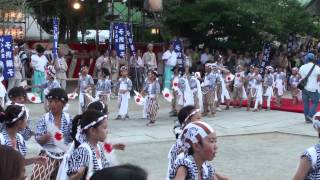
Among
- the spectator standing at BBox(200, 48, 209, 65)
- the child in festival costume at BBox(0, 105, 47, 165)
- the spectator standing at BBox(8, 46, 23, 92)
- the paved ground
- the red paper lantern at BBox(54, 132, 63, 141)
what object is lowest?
the paved ground

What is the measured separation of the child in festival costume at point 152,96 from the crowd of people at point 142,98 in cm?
3

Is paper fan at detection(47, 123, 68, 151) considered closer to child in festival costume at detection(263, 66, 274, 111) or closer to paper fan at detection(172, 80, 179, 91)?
paper fan at detection(172, 80, 179, 91)

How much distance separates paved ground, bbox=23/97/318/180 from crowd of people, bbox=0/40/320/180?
0.63 m

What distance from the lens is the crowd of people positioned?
4.19m

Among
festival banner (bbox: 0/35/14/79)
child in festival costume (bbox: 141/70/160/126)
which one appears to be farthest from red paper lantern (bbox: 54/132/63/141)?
festival banner (bbox: 0/35/14/79)

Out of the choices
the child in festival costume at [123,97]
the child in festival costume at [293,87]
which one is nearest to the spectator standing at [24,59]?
the child in festival costume at [123,97]

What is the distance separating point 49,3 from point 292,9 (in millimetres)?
10492

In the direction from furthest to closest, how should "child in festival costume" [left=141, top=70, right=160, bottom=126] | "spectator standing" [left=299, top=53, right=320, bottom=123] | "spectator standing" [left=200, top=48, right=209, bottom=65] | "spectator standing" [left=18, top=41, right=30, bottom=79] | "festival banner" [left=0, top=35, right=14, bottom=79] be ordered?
"spectator standing" [left=200, top=48, right=209, bottom=65] < "spectator standing" [left=18, top=41, right=30, bottom=79] < "festival banner" [left=0, top=35, right=14, bottom=79] < "child in festival costume" [left=141, top=70, right=160, bottom=126] < "spectator standing" [left=299, top=53, right=320, bottom=123]

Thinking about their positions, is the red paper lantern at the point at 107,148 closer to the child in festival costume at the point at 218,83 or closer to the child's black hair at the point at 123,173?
the child's black hair at the point at 123,173

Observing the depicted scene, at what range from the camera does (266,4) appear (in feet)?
73.2

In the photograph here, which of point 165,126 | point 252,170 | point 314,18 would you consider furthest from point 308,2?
point 252,170

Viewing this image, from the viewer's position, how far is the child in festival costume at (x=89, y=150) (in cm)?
464

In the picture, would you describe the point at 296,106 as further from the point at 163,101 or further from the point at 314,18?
the point at 314,18

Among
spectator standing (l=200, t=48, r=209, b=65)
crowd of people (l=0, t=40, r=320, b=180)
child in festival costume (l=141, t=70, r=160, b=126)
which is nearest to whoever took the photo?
crowd of people (l=0, t=40, r=320, b=180)
